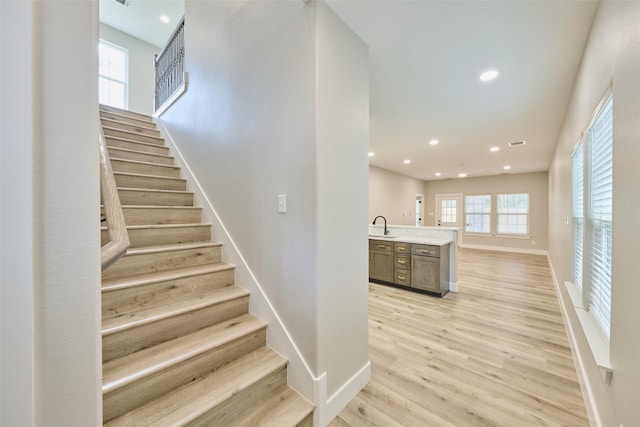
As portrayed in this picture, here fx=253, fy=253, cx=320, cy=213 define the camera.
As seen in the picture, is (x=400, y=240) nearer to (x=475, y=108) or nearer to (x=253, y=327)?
(x=475, y=108)

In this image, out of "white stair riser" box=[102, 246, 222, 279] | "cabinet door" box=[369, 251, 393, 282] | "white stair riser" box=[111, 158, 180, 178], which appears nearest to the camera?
"white stair riser" box=[102, 246, 222, 279]

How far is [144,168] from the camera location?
2.92 m

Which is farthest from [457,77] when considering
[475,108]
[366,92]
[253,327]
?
[253,327]

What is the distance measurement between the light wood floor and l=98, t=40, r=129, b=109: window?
649 cm

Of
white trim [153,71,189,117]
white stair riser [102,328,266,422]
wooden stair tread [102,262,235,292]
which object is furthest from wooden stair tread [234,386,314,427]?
white trim [153,71,189,117]

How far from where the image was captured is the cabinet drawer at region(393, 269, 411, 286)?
4.16 metres

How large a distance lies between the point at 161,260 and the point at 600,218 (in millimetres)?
3219

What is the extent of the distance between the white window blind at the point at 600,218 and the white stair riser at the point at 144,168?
151 inches

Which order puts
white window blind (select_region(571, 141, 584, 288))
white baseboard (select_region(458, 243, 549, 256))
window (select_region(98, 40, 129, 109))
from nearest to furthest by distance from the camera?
1. white window blind (select_region(571, 141, 584, 288))
2. window (select_region(98, 40, 129, 109))
3. white baseboard (select_region(458, 243, 549, 256))

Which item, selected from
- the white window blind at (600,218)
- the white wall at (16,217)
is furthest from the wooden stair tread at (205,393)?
the white window blind at (600,218)

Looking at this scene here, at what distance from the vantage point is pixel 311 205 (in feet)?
5.12

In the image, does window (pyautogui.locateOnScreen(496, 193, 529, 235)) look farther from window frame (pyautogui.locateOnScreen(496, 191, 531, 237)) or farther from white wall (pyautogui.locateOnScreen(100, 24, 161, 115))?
white wall (pyautogui.locateOnScreen(100, 24, 161, 115))

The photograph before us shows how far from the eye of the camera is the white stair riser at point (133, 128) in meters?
3.36

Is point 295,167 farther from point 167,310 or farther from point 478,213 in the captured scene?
point 478,213
